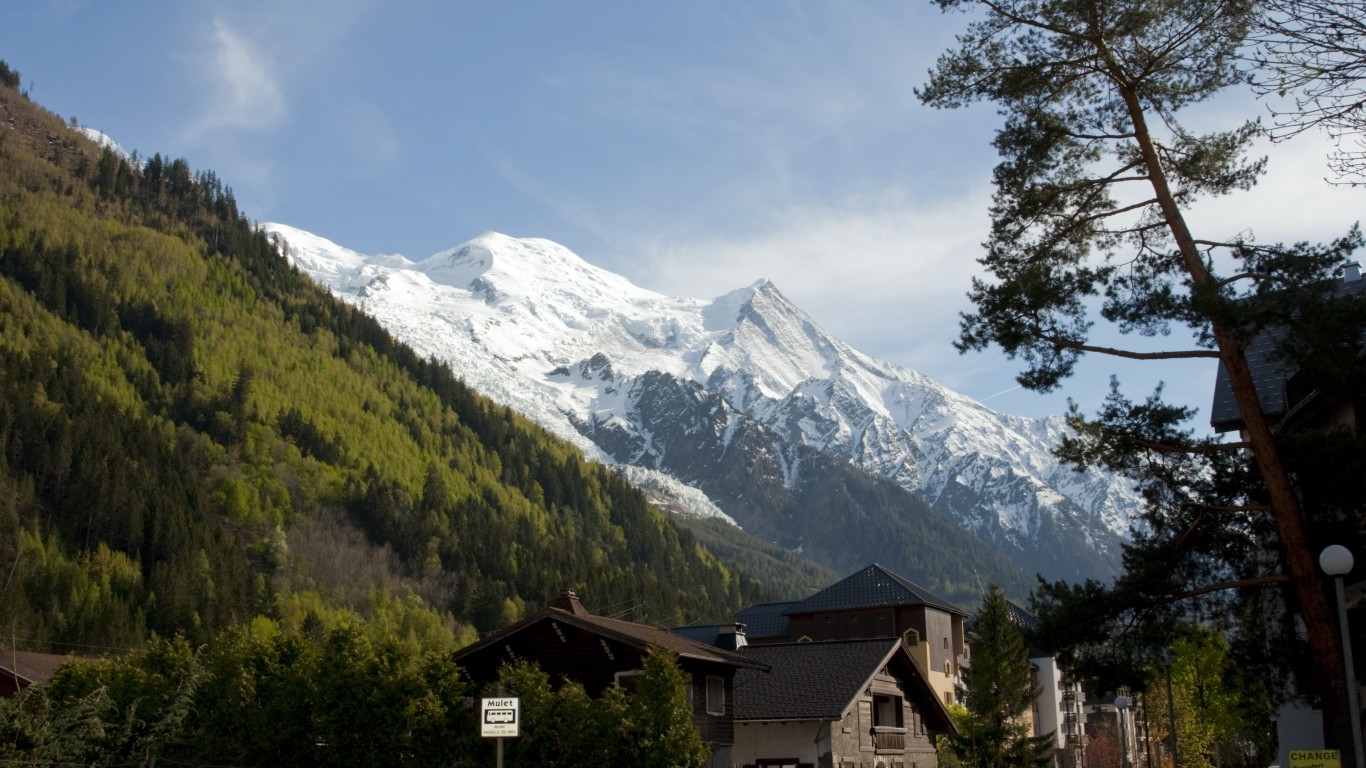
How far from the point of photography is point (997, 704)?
140 ft

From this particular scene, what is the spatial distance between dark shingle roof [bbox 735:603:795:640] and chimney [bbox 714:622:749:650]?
15.0 meters

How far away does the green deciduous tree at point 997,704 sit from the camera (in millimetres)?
42000

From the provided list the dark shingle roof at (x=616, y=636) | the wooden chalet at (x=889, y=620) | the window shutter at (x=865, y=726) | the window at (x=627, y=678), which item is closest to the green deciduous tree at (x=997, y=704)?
the window shutter at (x=865, y=726)

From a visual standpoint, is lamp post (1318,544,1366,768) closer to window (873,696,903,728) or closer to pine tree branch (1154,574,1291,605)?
pine tree branch (1154,574,1291,605)

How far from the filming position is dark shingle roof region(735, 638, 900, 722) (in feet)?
140

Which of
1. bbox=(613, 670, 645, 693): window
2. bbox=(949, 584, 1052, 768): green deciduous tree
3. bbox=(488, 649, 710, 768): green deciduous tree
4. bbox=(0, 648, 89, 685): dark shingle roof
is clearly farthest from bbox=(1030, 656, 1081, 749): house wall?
bbox=(0, 648, 89, 685): dark shingle roof

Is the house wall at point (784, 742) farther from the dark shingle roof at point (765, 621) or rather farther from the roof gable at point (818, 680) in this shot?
the dark shingle roof at point (765, 621)

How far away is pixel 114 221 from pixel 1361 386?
192097 mm

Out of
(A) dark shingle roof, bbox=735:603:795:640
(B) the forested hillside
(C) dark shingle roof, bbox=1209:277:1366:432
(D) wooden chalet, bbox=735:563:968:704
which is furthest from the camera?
(B) the forested hillside

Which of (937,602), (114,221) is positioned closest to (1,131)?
(114,221)

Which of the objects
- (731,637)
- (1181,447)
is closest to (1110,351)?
(1181,447)

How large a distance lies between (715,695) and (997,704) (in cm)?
1028

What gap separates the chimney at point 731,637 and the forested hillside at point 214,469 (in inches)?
2238

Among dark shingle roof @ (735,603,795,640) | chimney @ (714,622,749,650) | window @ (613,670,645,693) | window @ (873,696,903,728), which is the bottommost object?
window @ (873,696,903,728)
